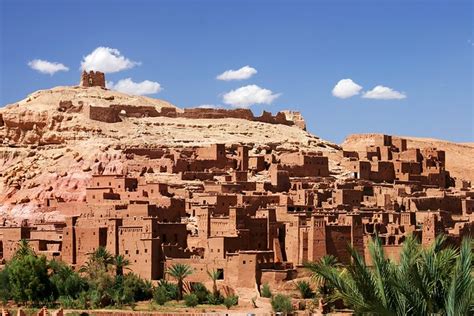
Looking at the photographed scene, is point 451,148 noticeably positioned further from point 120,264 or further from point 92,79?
point 120,264

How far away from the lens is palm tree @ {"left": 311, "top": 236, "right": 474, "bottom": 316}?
9781 millimetres

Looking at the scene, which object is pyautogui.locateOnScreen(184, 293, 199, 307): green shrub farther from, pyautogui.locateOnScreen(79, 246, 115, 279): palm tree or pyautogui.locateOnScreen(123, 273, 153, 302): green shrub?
pyautogui.locateOnScreen(79, 246, 115, 279): palm tree

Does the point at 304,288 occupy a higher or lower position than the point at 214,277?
lower

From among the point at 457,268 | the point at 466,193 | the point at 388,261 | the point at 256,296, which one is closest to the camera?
the point at 457,268

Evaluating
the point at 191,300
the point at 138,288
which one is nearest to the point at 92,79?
the point at 138,288

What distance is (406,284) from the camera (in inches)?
402

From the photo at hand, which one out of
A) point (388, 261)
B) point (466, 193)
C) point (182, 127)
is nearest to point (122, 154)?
point (182, 127)

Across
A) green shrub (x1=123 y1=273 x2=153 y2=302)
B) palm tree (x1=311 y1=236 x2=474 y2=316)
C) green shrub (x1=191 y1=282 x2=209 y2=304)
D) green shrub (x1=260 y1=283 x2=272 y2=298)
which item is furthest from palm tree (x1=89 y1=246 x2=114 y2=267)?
palm tree (x1=311 y1=236 x2=474 y2=316)

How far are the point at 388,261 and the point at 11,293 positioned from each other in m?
25.4

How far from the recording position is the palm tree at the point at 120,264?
105 ft

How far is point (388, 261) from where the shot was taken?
34.4 ft

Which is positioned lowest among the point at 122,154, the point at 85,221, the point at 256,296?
the point at 256,296

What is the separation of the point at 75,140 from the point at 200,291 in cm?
2410

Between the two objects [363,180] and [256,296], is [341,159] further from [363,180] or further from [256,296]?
[256,296]
